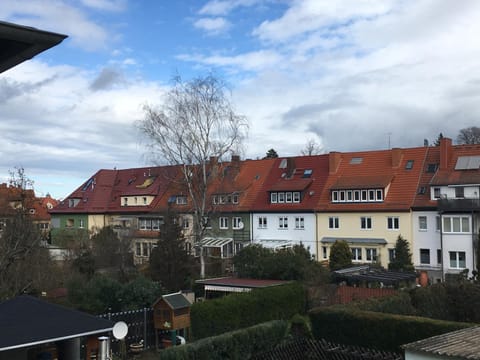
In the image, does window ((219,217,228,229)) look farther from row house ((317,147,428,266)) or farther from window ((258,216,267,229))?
row house ((317,147,428,266))

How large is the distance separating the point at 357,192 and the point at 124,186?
2536 centimetres

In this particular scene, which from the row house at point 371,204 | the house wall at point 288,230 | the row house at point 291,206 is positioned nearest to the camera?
the row house at point 371,204

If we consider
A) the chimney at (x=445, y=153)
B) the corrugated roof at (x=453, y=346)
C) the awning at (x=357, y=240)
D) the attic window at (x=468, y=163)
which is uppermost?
the chimney at (x=445, y=153)

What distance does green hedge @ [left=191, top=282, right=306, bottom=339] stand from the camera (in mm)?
18969

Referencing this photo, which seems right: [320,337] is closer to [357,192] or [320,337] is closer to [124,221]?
[357,192]

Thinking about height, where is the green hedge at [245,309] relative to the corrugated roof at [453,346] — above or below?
below

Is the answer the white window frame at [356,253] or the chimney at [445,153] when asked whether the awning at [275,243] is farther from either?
the chimney at [445,153]

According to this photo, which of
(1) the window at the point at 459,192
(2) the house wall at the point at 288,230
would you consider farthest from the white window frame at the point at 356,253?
(1) the window at the point at 459,192

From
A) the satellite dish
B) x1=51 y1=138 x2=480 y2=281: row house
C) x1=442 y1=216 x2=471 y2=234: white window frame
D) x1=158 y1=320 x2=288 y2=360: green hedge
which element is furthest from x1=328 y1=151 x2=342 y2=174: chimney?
the satellite dish

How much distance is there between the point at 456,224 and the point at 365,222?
21.3ft

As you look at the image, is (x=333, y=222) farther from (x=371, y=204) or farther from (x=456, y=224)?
(x=456, y=224)

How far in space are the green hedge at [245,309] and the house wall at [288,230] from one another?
16.8 metres

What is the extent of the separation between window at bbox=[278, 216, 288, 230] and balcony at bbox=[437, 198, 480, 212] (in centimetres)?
1216

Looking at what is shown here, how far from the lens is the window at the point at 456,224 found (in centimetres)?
3328
